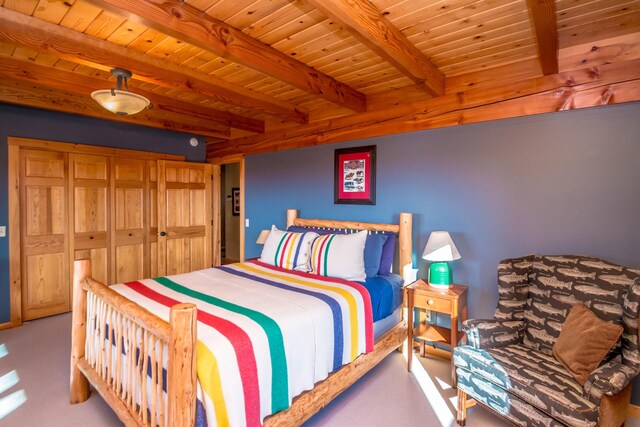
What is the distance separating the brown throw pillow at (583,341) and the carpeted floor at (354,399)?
2.04 feet

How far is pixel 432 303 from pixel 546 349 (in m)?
0.78

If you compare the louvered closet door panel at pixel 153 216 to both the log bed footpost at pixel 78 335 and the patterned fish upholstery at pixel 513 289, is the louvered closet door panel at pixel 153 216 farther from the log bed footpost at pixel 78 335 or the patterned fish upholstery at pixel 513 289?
the patterned fish upholstery at pixel 513 289

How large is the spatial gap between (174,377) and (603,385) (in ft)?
6.45

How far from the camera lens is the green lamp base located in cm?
272

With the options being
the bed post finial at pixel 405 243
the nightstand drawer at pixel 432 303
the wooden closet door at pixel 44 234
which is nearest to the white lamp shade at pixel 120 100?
the wooden closet door at pixel 44 234

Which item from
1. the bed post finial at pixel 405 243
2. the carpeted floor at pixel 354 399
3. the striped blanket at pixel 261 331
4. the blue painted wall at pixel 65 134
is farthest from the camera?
the blue painted wall at pixel 65 134

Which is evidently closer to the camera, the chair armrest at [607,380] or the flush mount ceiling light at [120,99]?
the chair armrest at [607,380]

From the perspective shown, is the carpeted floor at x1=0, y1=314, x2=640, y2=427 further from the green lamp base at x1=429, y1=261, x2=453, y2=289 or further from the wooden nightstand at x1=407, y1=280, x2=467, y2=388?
the green lamp base at x1=429, y1=261, x2=453, y2=289

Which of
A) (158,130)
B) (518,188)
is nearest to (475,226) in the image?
(518,188)

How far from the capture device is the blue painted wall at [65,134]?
356 cm

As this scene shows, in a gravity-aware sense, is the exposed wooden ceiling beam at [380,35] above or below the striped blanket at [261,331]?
above

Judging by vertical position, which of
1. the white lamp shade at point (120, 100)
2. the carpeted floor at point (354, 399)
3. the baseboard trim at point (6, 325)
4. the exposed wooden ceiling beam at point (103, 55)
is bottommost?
the carpeted floor at point (354, 399)

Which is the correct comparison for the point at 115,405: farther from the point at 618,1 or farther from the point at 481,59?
the point at 618,1

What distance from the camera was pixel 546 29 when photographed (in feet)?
5.88
